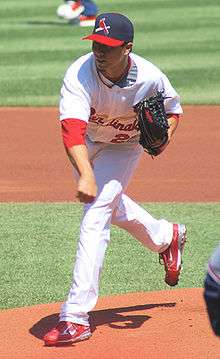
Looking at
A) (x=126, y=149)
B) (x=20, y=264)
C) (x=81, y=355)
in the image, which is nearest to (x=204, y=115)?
(x=20, y=264)

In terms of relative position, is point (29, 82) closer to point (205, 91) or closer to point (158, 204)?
point (205, 91)

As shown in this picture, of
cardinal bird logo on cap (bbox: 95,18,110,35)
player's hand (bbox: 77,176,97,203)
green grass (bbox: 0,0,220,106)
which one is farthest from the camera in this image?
green grass (bbox: 0,0,220,106)

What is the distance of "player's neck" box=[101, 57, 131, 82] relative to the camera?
5.46m

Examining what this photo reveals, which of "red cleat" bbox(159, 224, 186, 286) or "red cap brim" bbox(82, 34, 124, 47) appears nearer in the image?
"red cap brim" bbox(82, 34, 124, 47)

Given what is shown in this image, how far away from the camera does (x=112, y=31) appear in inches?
214

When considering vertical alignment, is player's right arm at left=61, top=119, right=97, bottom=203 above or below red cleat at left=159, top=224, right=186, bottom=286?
above

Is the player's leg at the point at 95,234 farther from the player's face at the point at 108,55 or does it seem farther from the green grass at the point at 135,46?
the green grass at the point at 135,46

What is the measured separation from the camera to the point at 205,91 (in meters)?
14.1

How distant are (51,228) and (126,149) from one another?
7.74 ft

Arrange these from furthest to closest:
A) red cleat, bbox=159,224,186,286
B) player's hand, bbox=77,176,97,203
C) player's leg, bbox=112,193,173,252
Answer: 1. red cleat, bbox=159,224,186,286
2. player's leg, bbox=112,193,173,252
3. player's hand, bbox=77,176,97,203

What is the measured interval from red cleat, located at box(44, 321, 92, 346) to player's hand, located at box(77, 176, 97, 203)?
0.70 m

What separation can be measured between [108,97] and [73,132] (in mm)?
344

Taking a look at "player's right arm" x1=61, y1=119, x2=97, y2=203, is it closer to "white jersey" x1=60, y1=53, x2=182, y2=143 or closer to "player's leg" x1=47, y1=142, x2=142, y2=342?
"white jersey" x1=60, y1=53, x2=182, y2=143

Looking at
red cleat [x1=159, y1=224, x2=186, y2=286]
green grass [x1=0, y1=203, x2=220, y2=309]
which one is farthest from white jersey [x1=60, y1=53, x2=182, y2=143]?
green grass [x1=0, y1=203, x2=220, y2=309]
